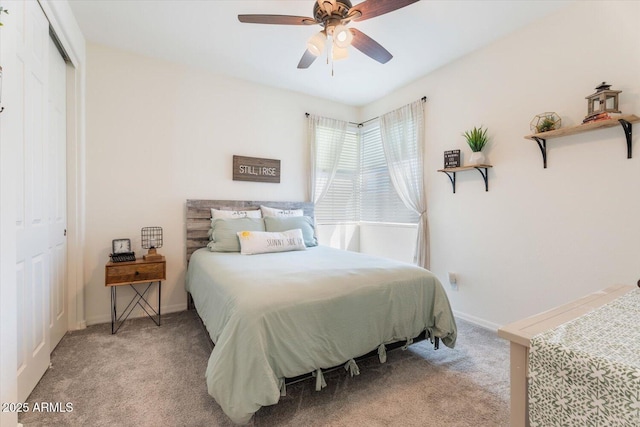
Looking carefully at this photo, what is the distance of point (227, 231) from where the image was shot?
9.62 feet

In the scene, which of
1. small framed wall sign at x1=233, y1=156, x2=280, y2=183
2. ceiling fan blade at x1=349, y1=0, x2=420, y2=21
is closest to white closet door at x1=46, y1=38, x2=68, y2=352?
small framed wall sign at x1=233, y1=156, x2=280, y2=183

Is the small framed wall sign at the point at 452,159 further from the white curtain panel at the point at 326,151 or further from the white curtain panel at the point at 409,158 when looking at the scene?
the white curtain panel at the point at 326,151

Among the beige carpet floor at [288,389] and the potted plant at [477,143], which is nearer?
the beige carpet floor at [288,389]

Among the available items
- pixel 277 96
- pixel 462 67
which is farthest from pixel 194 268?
pixel 462 67

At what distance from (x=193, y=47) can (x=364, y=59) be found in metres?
1.77

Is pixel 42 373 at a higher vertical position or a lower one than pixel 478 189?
lower

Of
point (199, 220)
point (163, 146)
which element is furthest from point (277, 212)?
point (163, 146)

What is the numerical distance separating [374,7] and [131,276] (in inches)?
115

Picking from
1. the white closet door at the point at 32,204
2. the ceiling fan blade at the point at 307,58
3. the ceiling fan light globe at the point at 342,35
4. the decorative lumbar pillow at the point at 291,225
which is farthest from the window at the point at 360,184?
the white closet door at the point at 32,204

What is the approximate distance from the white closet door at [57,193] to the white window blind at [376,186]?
11.6 ft

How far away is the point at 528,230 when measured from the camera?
247cm

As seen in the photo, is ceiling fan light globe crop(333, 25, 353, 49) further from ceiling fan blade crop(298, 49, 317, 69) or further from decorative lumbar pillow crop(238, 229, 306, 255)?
decorative lumbar pillow crop(238, 229, 306, 255)

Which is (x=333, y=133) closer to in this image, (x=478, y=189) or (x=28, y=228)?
(x=478, y=189)

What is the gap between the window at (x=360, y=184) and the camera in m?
4.08
